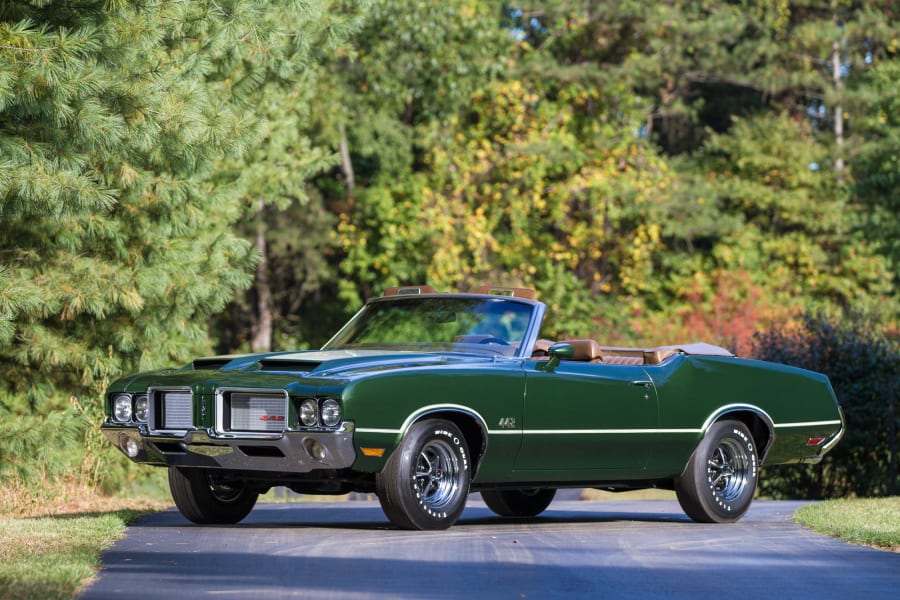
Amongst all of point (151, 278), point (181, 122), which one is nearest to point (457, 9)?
point (151, 278)

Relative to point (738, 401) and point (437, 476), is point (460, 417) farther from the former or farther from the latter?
point (738, 401)

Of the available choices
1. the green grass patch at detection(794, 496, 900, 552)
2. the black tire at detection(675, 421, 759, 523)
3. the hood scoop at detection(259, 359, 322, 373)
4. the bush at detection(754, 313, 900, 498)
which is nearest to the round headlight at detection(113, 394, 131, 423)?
the hood scoop at detection(259, 359, 322, 373)

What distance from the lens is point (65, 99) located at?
1238 centimetres

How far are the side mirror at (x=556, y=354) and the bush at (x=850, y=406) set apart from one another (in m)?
10.2

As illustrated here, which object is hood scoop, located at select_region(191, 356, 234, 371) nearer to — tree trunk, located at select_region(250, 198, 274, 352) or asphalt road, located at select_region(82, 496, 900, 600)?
asphalt road, located at select_region(82, 496, 900, 600)

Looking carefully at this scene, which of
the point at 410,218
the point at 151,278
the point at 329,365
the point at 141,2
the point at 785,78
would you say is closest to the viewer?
the point at 329,365

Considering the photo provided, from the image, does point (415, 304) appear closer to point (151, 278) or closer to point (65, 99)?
point (65, 99)

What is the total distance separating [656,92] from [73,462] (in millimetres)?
31709

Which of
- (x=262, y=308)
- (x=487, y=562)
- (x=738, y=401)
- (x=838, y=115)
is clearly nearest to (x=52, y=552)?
(x=487, y=562)

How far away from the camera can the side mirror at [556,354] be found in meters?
11.9

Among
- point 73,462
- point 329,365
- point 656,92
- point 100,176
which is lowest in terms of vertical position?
point 73,462

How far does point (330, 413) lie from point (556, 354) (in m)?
2.09

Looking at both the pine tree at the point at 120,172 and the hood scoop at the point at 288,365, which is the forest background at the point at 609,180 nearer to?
the pine tree at the point at 120,172

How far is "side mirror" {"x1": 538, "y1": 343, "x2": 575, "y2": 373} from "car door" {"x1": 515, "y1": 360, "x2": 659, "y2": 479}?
0.02 meters
